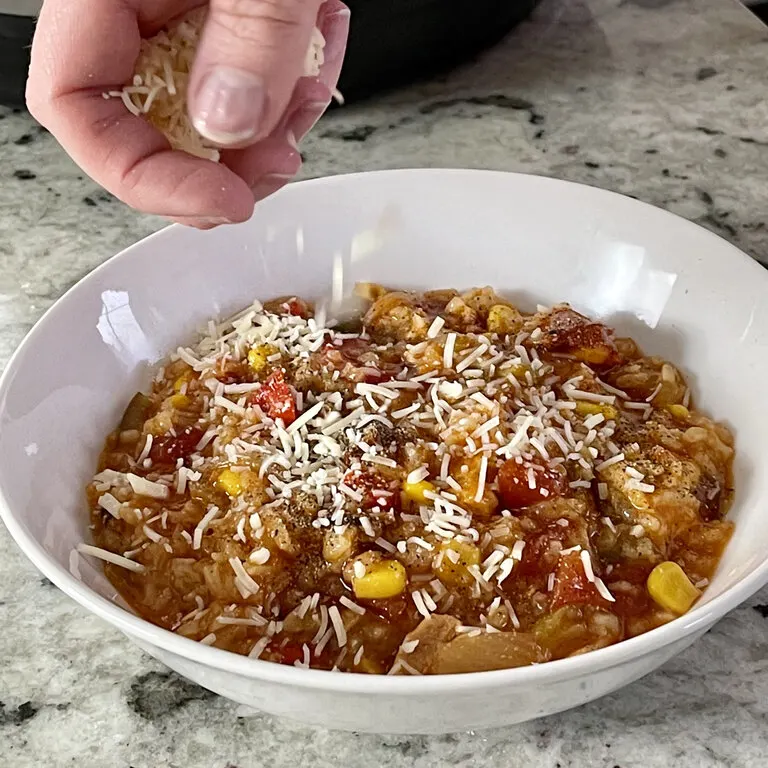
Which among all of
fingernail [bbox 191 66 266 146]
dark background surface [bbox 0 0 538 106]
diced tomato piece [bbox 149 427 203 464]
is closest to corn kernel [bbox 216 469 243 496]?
diced tomato piece [bbox 149 427 203 464]

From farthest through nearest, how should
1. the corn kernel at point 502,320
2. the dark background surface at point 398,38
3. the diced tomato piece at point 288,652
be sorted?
the dark background surface at point 398,38 → the corn kernel at point 502,320 → the diced tomato piece at point 288,652

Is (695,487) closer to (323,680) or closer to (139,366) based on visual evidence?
(323,680)

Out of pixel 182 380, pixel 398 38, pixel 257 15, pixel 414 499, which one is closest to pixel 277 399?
pixel 182 380

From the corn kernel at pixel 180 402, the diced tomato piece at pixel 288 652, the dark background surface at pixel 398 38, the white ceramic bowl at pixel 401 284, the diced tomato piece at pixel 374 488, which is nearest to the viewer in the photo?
the white ceramic bowl at pixel 401 284

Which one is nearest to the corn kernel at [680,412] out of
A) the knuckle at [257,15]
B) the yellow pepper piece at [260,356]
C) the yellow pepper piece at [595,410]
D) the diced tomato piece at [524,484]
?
the yellow pepper piece at [595,410]

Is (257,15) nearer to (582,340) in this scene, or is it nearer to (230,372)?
(230,372)

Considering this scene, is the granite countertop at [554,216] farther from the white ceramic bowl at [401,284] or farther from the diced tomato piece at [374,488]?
the diced tomato piece at [374,488]
